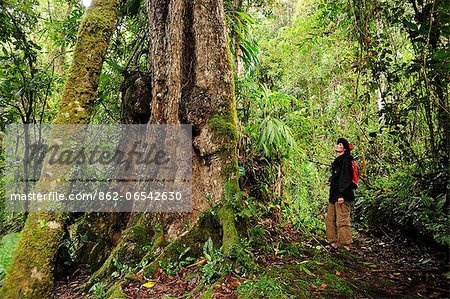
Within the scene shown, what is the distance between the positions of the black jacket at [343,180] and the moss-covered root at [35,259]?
4110 millimetres

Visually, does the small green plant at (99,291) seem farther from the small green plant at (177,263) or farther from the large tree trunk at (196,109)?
the small green plant at (177,263)

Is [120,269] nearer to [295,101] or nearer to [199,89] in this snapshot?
[199,89]

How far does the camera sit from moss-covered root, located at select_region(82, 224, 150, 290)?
3590mm

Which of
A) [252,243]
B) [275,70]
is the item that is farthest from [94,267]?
[275,70]

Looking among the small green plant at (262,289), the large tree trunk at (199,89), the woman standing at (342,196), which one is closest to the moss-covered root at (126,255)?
the large tree trunk at (199,89)

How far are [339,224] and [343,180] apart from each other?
28.7 inches

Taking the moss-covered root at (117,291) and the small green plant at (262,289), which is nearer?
the small green plant at (262,289)

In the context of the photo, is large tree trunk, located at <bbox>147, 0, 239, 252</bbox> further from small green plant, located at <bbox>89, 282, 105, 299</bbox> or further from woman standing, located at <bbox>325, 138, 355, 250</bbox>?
woman standing, located at <bbox>325, 138, 355, 250</bbox>

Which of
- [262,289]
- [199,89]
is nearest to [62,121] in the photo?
[199,89]

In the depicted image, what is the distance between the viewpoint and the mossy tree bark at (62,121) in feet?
11.3

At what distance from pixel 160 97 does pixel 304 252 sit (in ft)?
8.61

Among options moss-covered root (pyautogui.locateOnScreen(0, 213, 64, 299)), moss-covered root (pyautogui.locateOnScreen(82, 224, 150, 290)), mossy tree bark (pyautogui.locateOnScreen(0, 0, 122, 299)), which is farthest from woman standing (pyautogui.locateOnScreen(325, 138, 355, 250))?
moss-covered root (pyautogui.locateOnScreen(0, 213, 64, 299))

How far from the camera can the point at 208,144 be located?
3.84 metres

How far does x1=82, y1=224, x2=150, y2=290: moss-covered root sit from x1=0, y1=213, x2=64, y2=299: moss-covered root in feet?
1.49
